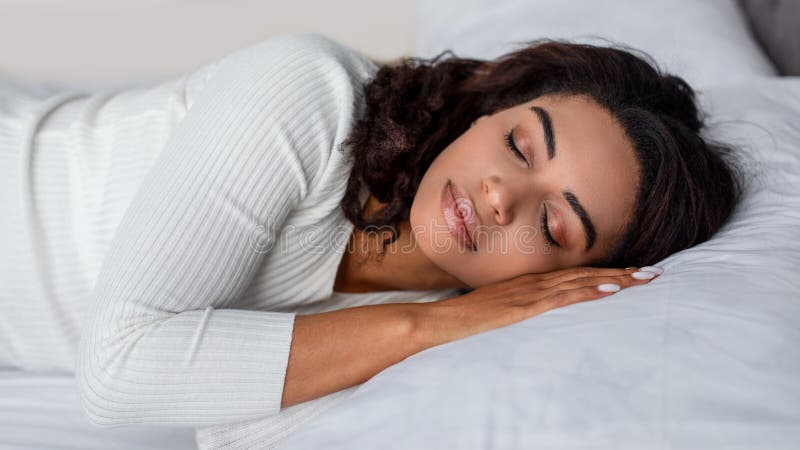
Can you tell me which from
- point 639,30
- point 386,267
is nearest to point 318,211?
point 386,267

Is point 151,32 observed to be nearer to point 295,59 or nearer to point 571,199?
point 295,59

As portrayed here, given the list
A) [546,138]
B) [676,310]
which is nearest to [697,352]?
[676,310]

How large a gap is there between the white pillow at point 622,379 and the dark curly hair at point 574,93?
0.76ft

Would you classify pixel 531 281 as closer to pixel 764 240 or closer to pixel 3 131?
pixel 764 240

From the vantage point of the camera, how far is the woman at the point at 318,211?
1.20 m

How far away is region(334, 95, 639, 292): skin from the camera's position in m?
1.28

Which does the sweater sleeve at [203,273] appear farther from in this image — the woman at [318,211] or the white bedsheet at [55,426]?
the white bedsheet at [55,426]

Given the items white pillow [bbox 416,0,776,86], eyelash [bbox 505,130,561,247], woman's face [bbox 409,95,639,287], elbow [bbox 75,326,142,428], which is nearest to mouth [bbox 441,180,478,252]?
woman's face [bbox 409,95,639,287]

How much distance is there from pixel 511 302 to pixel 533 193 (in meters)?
0.20

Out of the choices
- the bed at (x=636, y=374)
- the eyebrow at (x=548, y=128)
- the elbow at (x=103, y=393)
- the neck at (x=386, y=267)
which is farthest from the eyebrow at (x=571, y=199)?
the elbow at (x=103, y=393)

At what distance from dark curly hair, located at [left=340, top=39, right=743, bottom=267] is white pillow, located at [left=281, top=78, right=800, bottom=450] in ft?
0.76

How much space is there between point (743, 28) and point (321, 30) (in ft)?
3.99

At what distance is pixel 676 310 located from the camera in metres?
1.00

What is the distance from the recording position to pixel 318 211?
4.63ft
